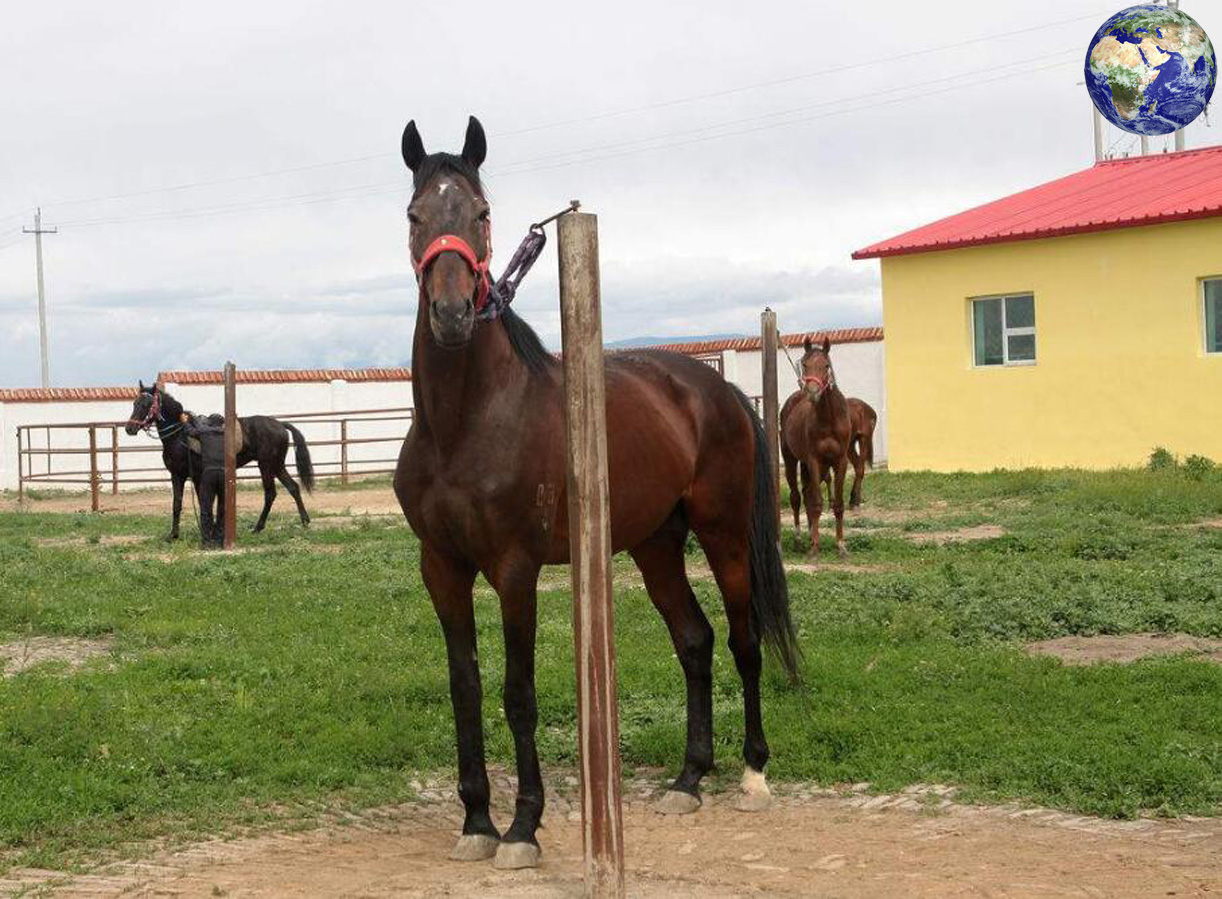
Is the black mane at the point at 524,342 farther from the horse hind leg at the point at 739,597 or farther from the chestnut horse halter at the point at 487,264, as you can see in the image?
the horse hind leg at the point at 739,597

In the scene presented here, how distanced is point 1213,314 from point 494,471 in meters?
18.2

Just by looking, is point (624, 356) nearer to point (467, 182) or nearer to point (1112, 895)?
point (467, 182)

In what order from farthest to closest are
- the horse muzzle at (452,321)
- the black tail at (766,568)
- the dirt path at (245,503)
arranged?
the dirt path at (245,503), the black tail at (766,568), the horse muzzle at (452,321)

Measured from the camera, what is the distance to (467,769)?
5.61 m

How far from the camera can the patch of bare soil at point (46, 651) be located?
9.02m

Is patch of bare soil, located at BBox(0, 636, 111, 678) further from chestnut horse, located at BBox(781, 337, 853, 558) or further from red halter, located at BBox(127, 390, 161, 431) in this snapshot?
red halter, located at BBox(127, 390, 161, 431)

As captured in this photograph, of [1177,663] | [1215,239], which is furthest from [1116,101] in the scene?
[1177,663]

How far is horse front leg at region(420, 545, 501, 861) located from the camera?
219 inches

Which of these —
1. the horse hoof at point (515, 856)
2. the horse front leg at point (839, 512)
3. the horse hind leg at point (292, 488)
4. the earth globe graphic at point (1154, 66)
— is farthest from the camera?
the earth globe graphic at point (1154, 66)

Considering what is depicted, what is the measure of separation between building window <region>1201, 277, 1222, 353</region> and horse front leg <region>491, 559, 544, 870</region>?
17993 mm

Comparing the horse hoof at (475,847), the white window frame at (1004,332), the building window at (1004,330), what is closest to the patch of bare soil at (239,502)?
the white window frame at (1004,332)

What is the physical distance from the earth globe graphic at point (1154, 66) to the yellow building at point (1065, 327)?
3.37 ft

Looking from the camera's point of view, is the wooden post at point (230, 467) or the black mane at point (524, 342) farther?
the wooden post at point (230, 467)

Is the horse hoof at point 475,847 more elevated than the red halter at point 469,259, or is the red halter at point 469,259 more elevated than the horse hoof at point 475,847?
the red halter at point 469,259
